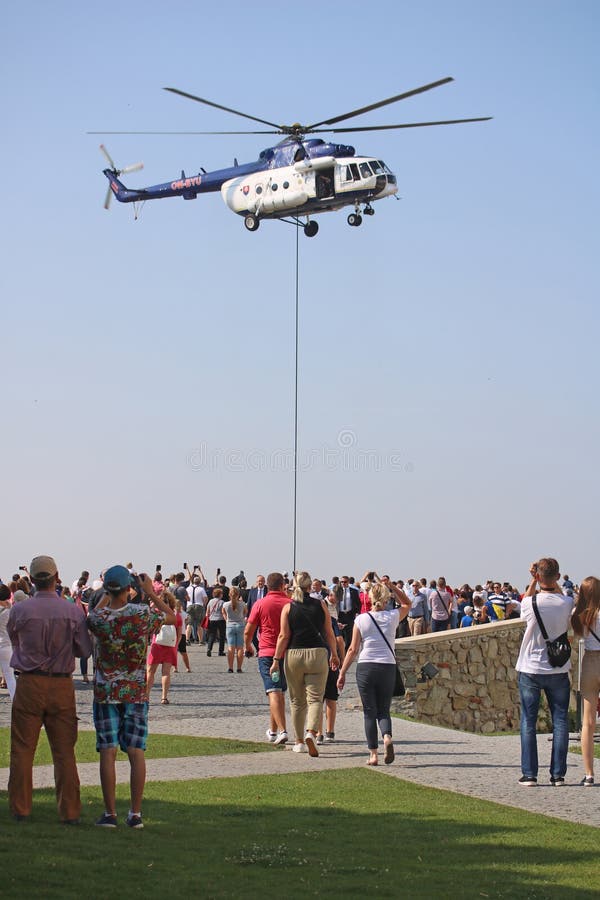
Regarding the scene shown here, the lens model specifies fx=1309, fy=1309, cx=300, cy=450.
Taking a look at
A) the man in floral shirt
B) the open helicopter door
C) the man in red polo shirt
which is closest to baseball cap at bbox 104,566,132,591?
the man in floral shirt

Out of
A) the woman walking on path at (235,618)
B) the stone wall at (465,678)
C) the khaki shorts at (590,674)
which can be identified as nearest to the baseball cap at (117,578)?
the khaki shorts at (590,674)

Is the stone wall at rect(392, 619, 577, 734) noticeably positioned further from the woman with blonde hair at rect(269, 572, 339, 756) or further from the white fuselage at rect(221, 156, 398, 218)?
the white fuselage at rect(221, 156, 398, 218)

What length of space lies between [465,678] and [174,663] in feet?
15.2

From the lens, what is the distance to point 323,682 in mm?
12398

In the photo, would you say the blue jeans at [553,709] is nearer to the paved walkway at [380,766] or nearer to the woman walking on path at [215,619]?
the paved walkway at [380,766]

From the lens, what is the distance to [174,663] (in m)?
18.0

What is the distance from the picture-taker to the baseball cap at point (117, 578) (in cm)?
809

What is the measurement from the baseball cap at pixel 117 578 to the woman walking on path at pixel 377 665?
422 cm

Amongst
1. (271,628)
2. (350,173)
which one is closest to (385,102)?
(350,173)

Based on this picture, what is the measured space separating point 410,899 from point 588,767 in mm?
4417

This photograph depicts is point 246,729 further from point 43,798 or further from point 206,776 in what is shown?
point 43,798

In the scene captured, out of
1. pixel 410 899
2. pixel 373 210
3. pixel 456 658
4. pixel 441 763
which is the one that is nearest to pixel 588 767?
pixel 441 763

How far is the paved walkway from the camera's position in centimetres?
1066

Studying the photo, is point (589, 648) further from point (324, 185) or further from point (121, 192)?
point (121, 192)
